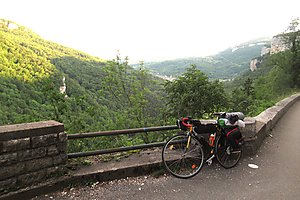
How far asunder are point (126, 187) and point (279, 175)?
9.37ft

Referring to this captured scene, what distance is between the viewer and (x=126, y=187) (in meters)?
3.43

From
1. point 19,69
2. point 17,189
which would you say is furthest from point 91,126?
point 19,69

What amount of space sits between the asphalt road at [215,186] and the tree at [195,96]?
21.1 feet

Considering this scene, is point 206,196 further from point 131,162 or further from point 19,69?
point 19,69

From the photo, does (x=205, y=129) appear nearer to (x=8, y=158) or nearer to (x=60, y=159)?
(x=60, y=159)

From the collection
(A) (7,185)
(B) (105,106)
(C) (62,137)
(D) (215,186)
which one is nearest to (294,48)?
(B) (105,106)

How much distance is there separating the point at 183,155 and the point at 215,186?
746mm

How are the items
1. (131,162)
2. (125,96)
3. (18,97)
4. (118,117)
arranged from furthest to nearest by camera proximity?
(18,97) → (125,96) → (118,117) → (131,162)

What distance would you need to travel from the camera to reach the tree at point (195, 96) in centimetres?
1101

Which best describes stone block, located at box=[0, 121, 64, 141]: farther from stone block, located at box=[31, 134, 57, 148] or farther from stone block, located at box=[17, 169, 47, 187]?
stone block, located at box=[17, 169, 47, 187]

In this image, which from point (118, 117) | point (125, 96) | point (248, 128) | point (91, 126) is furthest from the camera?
point (125, 96)

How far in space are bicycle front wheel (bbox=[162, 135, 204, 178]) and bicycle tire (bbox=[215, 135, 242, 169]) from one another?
40 cm

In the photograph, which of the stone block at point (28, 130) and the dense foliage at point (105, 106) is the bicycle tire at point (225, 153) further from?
the dense foliage at point (105, 106)

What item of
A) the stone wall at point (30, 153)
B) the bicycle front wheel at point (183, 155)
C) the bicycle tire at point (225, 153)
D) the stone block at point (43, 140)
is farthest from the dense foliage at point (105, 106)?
the bicycle tire at point (225, 153)
